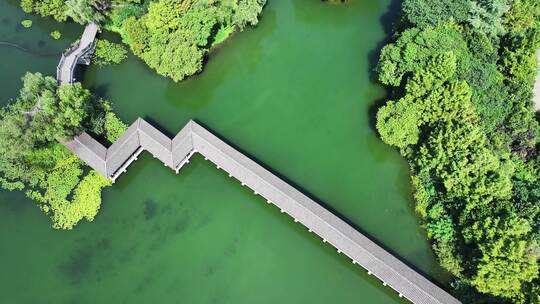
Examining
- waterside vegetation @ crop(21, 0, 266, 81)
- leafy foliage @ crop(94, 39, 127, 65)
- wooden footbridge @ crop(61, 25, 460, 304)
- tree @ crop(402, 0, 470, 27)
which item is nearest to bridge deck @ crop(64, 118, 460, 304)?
wooden footbridge @ crop(61, 25, 460, 304)

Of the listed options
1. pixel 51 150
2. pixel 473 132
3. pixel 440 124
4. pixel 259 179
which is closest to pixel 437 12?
pixel 440 124

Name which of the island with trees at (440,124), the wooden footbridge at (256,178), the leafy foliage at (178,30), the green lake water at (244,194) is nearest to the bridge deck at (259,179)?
the wooden footbridge at (256,178)

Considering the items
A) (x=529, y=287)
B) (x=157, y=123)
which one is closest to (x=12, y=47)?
(x=157, y=123)

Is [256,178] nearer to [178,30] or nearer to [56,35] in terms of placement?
[178,30]

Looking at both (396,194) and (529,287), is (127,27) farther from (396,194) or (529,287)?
(529,287)

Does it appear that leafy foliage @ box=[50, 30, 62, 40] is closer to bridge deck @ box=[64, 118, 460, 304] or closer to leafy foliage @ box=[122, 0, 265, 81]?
leafy foliage @ box=[122, 0, 265, 81]

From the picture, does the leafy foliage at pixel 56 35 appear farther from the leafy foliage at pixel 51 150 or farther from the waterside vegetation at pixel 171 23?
the leafy foliage at pixel 51 150
